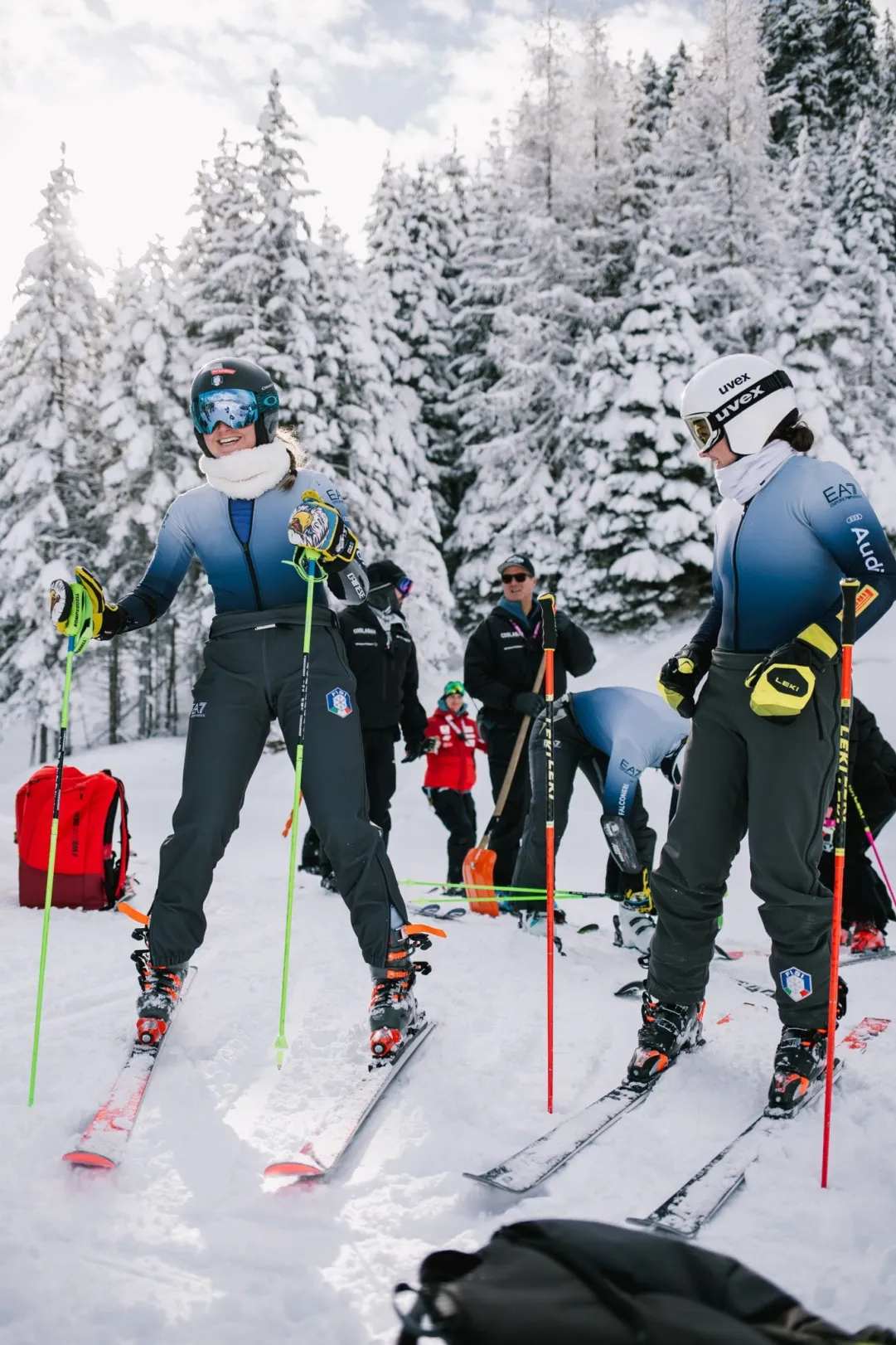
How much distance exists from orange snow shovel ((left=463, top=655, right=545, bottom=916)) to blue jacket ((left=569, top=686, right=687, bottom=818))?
4.51 feet

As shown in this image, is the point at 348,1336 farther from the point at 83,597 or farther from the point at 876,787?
the point at 876,787

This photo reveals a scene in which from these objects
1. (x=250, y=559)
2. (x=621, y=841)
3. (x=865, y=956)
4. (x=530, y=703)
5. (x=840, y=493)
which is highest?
(x=840, y=493)

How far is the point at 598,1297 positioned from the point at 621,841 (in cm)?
394

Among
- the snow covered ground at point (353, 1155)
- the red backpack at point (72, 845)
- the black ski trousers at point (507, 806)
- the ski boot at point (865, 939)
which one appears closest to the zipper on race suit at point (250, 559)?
the snow covered ground at point (353, 1155)

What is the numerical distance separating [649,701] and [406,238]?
75.5 feet

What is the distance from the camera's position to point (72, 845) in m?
6.05

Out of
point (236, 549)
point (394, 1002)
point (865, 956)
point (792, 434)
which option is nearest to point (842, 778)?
point (792, 434)

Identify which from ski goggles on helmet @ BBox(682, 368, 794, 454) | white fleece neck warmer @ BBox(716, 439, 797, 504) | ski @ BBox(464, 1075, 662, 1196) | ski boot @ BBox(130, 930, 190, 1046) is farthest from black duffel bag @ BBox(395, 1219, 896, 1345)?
ski goggles on helmet @ BBox(682, 368, 794, 454)

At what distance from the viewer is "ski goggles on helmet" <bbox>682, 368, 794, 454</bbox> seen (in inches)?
125

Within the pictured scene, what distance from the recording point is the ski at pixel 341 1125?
2.40 m

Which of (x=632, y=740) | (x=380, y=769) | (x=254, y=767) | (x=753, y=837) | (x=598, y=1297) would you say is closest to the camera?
(x=598, y=1297)

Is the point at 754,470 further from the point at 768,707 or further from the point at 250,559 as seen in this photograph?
the point at 250,559

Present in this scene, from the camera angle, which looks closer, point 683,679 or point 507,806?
point 683,679

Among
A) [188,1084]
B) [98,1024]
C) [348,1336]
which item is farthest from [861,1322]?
[98,1024]
